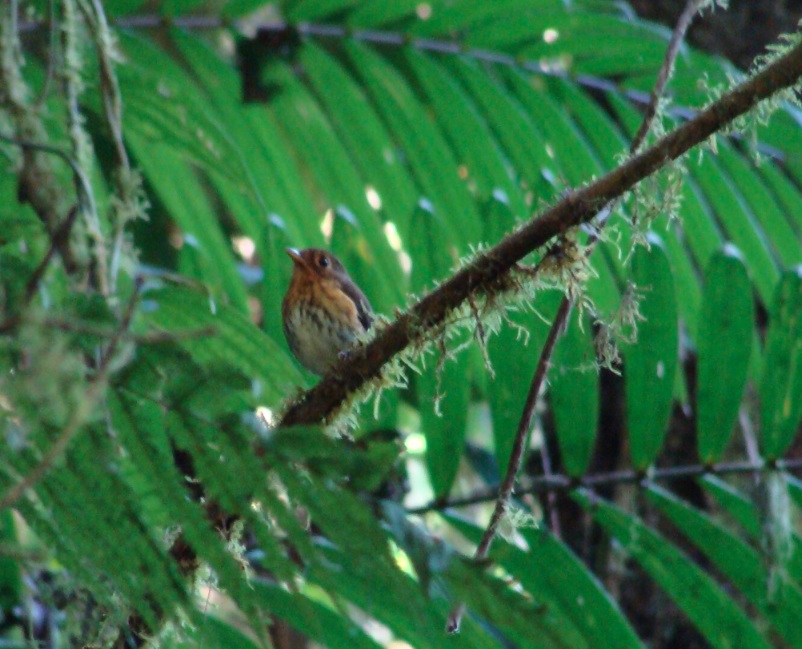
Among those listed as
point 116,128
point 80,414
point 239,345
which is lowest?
point 80,414

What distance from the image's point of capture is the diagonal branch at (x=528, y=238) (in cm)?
153

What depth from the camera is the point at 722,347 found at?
8.43 ft

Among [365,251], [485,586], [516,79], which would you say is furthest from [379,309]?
[485,586]

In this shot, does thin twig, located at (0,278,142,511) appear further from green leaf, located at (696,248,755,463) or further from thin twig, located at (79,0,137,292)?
green leaf, located at (696,248,755,463)

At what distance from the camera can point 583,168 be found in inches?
140

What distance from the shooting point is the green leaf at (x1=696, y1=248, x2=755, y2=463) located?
2535mm

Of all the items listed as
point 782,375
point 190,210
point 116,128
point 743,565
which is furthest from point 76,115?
point 743,565

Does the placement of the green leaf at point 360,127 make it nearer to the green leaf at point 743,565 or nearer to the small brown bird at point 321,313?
the small brown bird at point 321,313

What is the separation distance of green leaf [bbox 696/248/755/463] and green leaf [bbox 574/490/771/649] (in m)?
0.25

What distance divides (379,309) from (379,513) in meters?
2.19

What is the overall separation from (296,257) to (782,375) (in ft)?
5.79

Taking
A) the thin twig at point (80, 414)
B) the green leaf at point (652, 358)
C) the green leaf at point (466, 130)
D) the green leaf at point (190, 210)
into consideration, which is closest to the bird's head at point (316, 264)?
the green leaf at point (190, 210)

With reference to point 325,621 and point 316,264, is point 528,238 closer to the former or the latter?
point 325,621

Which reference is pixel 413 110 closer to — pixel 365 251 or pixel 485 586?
pixel 365 251
